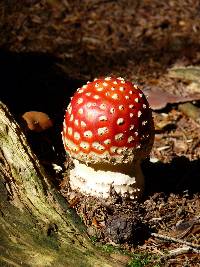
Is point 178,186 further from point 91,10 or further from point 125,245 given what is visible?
point 91,10

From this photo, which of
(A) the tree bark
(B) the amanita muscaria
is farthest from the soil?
(B) the amanita muscaria

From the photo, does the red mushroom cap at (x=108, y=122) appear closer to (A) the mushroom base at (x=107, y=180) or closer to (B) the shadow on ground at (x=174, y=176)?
(A) the mushroom base at (x=107, y=180)

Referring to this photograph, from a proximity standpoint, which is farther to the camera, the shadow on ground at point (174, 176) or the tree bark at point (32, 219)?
the shadow on ground at point (174, 176)

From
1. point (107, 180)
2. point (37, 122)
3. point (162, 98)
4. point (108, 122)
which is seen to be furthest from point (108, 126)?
point (162, 98)

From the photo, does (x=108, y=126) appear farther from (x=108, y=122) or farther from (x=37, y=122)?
(x=37, y=122)

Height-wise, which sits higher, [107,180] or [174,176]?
[107,180]

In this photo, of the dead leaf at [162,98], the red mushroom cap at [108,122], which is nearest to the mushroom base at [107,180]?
the red mushroom cap at [108,122]
